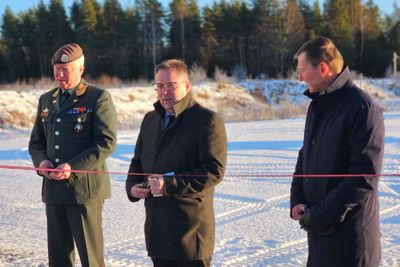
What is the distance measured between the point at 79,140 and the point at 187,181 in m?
1.07

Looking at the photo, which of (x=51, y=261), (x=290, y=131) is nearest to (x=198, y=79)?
(x=290, y=131)

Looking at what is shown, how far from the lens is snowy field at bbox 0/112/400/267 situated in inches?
178

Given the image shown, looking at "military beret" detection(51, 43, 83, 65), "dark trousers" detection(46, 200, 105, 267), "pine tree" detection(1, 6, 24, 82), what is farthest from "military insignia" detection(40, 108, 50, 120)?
"pine tree" detection(1, 6, 24, 82)

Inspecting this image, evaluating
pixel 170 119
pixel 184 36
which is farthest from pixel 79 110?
pixel 184 36

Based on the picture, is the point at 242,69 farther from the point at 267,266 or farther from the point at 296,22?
the point at 267,266

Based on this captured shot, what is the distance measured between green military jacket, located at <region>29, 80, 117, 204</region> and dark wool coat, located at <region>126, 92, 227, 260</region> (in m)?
0.64

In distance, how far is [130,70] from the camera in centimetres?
5128

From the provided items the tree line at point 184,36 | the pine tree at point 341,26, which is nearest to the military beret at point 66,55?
the tree line at point 184,36

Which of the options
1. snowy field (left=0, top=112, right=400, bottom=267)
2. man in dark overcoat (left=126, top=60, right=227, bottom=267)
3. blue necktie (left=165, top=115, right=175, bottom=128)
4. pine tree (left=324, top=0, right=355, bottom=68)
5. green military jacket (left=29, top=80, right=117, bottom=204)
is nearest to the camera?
man in dark overcoat (left=126, top=60, right=227, bottom=267)

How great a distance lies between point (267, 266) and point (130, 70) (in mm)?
48244

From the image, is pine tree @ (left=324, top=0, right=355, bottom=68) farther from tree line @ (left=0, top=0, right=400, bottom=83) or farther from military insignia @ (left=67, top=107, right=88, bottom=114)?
military insignia @ (left=67, top=107, right=88, bottom=114)

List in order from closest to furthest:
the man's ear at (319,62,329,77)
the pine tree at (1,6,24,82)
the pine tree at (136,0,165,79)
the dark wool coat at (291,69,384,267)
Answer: the dark wool coat at (291,69,384,267) < the man's ear at (319,62,329,77) < the pine tree at (1,6,24,82) < the pine tree at (136,0,165,79)

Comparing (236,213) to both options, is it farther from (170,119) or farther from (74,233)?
(170,119)

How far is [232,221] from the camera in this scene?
5.62m
